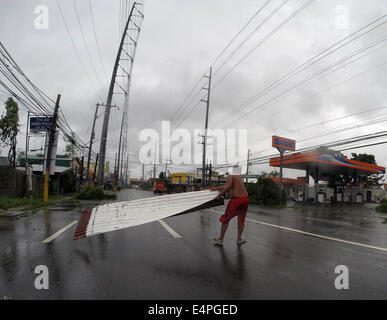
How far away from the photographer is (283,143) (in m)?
28.9

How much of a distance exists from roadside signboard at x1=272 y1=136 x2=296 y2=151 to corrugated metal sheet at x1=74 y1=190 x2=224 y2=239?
23286 mm

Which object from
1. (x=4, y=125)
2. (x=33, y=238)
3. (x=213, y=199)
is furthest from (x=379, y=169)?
(x=4, y=125)

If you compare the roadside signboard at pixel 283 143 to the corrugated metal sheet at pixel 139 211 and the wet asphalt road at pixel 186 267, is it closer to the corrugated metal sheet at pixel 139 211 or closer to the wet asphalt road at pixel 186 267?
the wet asphalt road at pixel 186 267

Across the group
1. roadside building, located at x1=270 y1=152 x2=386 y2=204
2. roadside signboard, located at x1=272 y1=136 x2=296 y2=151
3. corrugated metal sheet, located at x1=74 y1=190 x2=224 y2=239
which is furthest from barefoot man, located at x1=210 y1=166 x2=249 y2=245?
roadside building, located at x1=270 y1=152 x2=386 y2=204

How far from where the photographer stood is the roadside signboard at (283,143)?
28045mm

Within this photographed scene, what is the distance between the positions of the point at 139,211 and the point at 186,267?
6.38 feet

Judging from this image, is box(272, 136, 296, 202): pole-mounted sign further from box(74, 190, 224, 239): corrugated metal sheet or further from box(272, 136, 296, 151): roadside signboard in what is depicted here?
box(74, 190, 224, 239): corrugated metal sheet

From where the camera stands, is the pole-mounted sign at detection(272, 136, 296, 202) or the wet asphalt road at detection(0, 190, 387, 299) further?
the pole-mounted sign at detection(272, 136, 296, 202)

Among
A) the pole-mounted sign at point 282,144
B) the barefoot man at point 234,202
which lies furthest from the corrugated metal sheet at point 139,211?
the pole-mounted sign at point 282,144

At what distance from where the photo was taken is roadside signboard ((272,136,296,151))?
2805 centimetres

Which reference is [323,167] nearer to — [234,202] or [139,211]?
[234,202]

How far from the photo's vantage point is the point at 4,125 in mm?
26328

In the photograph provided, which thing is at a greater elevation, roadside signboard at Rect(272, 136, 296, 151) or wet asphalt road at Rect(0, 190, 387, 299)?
roadside signboard at Rect(272, 136, 296, 151)
